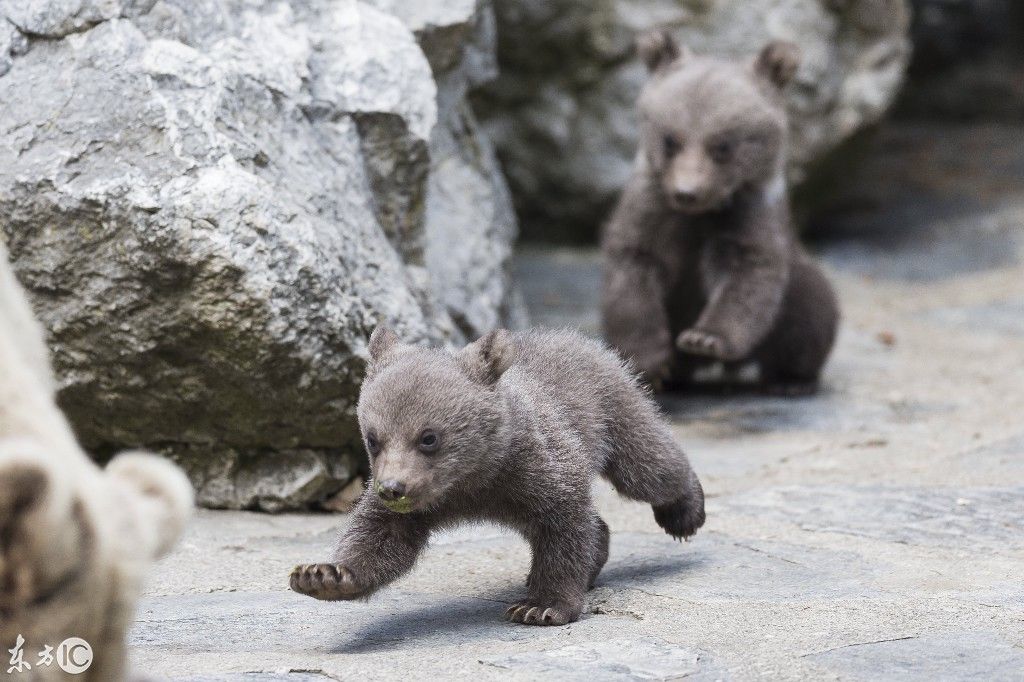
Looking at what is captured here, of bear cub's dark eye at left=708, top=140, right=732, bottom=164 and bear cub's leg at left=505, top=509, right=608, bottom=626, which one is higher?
bear cub's dark eye at left=708, top=140, right=732, bottom=164

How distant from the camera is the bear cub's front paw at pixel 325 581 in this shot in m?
3.77

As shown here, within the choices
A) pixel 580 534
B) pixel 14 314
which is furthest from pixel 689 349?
pixel 14 314

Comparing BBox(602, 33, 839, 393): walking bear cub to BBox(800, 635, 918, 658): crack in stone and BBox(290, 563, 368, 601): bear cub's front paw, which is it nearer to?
BBox(800, 635, 918, 658): crack in stone

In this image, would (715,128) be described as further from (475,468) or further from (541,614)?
(541,614)

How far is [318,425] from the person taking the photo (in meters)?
5.23

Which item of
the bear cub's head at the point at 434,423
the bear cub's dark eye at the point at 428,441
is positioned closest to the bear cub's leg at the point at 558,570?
the bear cub's head at the point at 434,423

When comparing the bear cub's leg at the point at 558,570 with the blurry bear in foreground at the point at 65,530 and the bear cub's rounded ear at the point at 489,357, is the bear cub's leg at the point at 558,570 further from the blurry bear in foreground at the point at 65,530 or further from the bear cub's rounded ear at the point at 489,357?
the blurry bear in foreground at the point at 65,530

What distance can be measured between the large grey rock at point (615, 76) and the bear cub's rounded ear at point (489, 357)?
5.75 metres

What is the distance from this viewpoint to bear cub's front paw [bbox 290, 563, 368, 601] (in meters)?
3.77

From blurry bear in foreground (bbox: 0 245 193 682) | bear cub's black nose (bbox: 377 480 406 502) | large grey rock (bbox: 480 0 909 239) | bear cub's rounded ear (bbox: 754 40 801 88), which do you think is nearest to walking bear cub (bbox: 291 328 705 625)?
bear cub's black nose (bbox: 377 480 406 502)

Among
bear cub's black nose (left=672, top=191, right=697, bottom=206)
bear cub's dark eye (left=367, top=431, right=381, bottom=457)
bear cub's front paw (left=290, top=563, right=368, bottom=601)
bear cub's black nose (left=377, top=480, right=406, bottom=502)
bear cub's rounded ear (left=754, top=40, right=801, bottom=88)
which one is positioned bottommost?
bear cub's front paw (left=290, top=563, right=368, bottom=601)

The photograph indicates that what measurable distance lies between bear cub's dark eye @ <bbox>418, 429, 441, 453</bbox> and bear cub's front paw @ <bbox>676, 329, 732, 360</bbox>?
2924 millimetres

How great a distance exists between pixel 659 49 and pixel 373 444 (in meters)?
4.47

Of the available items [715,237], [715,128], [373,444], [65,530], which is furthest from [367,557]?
[715,128]
